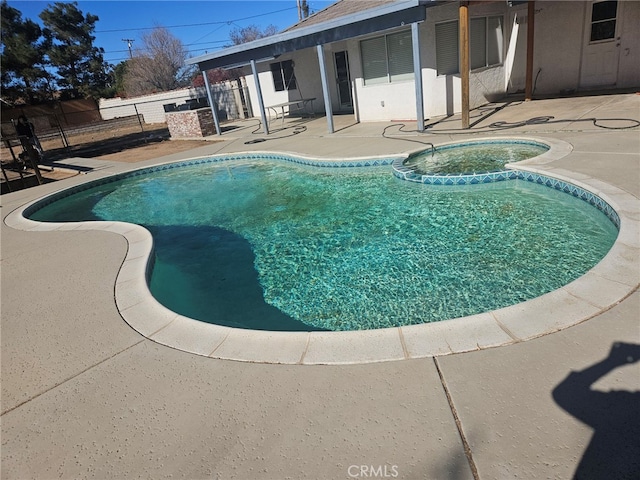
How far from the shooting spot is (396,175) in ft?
24.9

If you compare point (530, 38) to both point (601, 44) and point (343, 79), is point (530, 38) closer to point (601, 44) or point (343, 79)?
point (601, 44)

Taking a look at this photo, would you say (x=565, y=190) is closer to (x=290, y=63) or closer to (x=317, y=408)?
(x=317, y=408)

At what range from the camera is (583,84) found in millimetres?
11305

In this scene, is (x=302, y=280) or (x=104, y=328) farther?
(x=302, y=280)

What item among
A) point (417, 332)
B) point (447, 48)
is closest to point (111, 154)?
point (447, 48)

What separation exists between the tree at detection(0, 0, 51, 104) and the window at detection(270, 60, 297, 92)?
22.8m

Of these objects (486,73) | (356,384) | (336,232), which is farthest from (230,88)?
(356,384)

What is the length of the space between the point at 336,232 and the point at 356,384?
3555 millimetres

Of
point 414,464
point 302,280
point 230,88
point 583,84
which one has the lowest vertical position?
point 302,280

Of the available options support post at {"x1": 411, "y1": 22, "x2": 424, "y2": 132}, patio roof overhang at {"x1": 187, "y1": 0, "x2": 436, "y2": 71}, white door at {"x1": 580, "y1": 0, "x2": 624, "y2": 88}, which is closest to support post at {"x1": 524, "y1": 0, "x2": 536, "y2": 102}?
white door at {"x1": 580, "y1": 0, "x2": 624, "y2": 88}

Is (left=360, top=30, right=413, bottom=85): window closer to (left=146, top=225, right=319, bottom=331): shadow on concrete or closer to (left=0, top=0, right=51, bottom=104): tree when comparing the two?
(left=146, top=225, right=319, bottom=331): shadow on concrete

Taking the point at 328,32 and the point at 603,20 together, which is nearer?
the point at 603,20

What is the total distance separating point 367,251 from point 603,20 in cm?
1085

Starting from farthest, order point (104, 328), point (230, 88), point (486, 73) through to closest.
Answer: point (230, 88)
point (486, 73)
point (104, 328)
